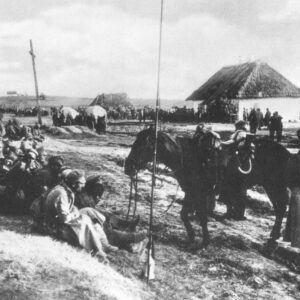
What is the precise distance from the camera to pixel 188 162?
7348mm

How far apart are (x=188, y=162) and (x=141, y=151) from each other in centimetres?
87

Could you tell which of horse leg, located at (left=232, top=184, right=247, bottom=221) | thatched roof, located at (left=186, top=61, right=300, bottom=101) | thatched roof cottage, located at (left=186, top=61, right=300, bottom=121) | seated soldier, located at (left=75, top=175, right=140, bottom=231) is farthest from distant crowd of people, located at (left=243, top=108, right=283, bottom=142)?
seated soldier, located at (left=75, top=175, right=140, bottom=231)

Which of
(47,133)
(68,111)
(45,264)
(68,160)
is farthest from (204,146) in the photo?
(68,111)

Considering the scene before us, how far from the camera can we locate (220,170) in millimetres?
8250

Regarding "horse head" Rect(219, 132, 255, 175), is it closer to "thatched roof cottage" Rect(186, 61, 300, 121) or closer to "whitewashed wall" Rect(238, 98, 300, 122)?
"thatched roof cottage" Rect(186, 61, 300, 121)

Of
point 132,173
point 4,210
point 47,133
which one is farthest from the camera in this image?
point 47,133

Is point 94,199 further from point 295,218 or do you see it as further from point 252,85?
point 252,85

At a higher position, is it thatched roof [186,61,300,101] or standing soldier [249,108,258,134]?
thatched roof [186,61,300,101]

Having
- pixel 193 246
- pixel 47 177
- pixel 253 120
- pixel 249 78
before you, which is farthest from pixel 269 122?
pixel 47 177

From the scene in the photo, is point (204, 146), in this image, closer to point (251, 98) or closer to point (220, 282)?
point (220, 282)

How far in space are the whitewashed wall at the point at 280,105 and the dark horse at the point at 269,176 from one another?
95.8ft

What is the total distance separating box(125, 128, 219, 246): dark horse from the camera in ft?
23.2

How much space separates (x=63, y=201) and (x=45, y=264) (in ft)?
3.49

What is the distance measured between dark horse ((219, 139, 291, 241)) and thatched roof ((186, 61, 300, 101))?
96.4 feet
